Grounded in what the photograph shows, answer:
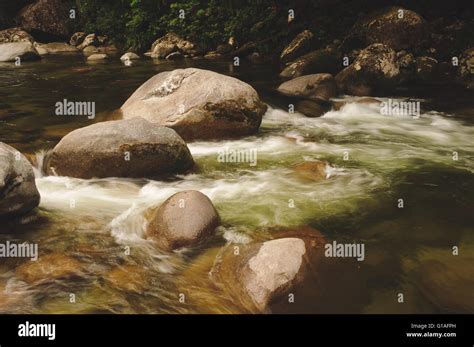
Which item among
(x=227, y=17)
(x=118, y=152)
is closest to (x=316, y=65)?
(x=227, y=17)

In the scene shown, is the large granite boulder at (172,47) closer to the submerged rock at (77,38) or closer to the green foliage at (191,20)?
the green foliage at (191,20)

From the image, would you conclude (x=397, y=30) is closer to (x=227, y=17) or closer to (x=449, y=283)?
(x=227, y=17)

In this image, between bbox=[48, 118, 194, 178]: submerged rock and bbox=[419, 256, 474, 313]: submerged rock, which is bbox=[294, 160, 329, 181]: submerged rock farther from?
bbox=[419, 256, 474, 313]: submerged rock

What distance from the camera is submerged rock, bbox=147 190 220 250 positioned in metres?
5.65

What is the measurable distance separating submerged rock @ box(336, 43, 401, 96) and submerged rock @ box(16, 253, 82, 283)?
10.8 metres

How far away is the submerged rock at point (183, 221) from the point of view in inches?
222

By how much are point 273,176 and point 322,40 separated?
13090 mm

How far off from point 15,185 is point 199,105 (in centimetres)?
428

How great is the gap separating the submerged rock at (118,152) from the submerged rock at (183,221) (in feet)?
5.41

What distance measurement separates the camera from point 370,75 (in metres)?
14.4

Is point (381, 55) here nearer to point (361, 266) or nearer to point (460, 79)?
point (460, 79)

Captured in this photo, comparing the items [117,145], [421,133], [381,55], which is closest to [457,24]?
[381,55]

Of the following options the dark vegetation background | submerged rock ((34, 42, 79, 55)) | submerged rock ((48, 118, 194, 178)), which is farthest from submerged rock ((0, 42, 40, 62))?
submerged rock ((48, 118, 194, 178))

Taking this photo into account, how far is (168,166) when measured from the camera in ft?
25.5
